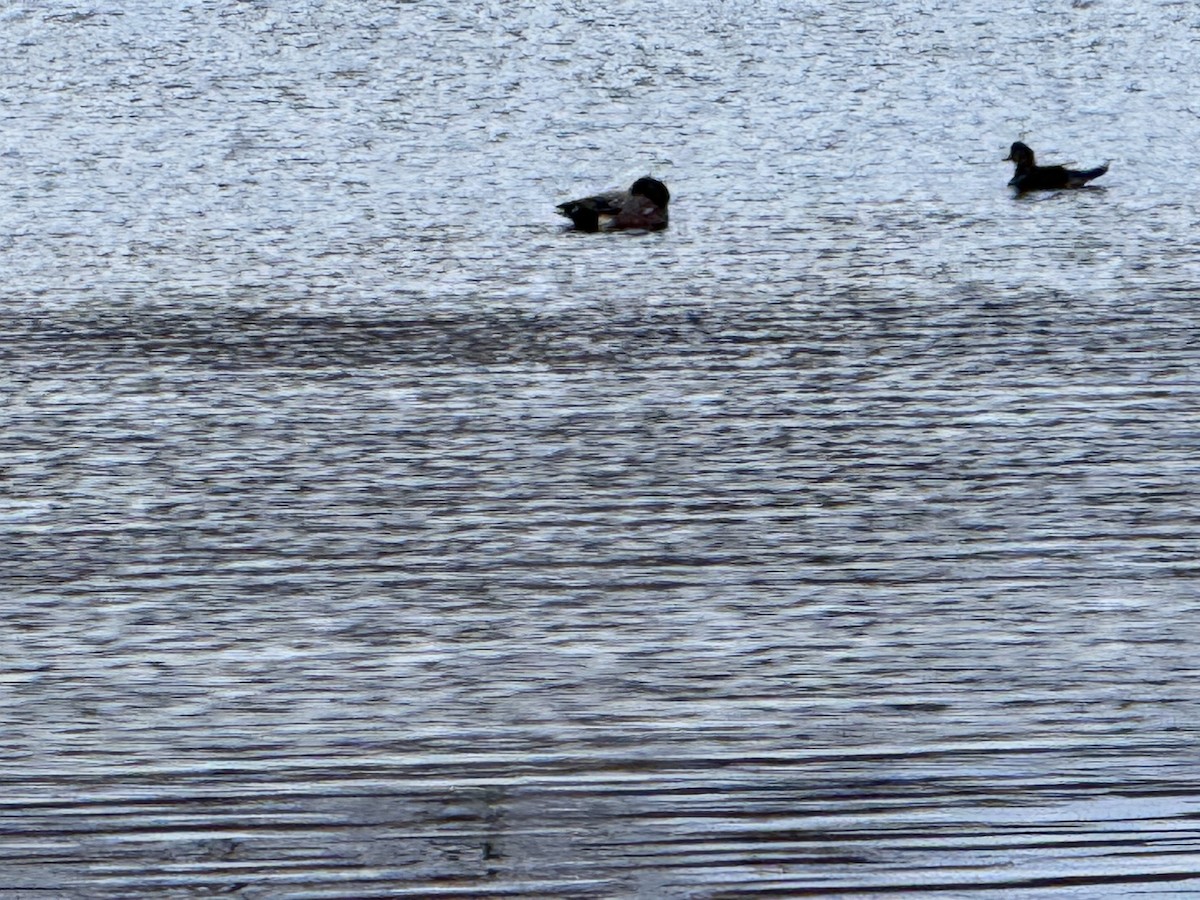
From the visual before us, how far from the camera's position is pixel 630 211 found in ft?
41.7

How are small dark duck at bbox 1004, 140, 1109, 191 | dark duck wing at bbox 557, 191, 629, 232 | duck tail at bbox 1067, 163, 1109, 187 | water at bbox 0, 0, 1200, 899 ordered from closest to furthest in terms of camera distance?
water at bbox 0, 0, 1200, 899 < dark duck wing at bbox 557, 191, 629, 232 < small dark duck at bbox 1004, 140, 1109, 191 < duck tail at bbox 1067, 163, 1109, 187

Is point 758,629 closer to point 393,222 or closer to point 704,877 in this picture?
point 704,877

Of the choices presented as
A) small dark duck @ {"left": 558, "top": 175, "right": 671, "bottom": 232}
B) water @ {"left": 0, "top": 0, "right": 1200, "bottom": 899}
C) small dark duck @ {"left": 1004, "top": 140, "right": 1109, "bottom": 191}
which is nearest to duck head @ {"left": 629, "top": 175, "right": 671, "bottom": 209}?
small dark duck @ {"left": 558, "top": 175, "right": 671, "bottom": 232}

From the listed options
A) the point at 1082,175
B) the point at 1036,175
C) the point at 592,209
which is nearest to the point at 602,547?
the point at 592,209

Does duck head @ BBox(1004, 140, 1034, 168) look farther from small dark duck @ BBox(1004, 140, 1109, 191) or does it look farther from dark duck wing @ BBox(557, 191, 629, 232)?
dark duck wing @ BBox(557, 191, 629, 232)

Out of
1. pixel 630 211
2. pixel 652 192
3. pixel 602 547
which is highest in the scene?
pixel 652 192

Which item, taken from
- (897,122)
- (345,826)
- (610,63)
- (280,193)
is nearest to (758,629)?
(345,826)

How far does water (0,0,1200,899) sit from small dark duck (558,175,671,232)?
8.4 inches

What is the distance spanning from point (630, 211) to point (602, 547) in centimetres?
780

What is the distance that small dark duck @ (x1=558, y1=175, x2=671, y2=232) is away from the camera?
12.7 metres

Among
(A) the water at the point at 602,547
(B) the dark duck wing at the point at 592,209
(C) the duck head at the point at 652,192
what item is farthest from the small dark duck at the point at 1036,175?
(B) the dark duck wing at the point at 592,209

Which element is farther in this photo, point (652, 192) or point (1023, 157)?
point (1023, 157)

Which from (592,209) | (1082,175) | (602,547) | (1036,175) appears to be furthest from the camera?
(1082,175)

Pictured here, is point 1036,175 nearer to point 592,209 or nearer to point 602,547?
point 592,209
